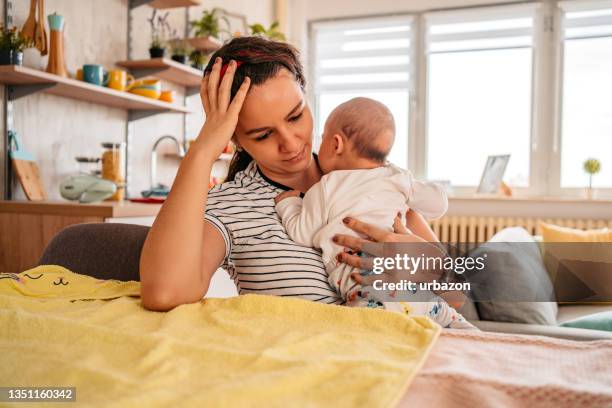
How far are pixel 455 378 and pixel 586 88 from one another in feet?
15.5

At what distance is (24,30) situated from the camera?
230 cm

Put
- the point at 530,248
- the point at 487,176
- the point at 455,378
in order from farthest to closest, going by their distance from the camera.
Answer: the point at 487,176, the point at 530,248, the point at 455,378

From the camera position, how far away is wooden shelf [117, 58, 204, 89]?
3043mm

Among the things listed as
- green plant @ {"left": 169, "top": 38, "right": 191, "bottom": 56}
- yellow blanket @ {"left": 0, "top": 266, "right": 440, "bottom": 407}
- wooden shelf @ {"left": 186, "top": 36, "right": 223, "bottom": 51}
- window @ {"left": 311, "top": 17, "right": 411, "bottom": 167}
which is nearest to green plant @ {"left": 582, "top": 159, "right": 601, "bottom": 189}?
window @ {"left": 311, "top": 17, "right": 411, "bottom": 167}

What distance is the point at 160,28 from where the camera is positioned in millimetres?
3445

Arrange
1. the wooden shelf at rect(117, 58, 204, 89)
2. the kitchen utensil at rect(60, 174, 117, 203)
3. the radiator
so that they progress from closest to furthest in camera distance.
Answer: the kitchen utensil at rect(60, 174, 117, 203), the wooden shelf at rect(117, 58, 204, 89), the radiator

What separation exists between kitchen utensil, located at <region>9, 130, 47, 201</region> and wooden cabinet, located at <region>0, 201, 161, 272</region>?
0.50 ft

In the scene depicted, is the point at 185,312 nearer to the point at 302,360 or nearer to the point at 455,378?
the point at 302,360

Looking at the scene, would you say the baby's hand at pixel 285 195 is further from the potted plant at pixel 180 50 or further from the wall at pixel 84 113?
the potted plant at pixel 180 50

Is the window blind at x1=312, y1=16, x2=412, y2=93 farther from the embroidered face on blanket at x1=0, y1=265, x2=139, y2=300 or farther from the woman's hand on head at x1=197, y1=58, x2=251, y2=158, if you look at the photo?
the embroidered face on blanket at x1=0, y1=265, x2=139, y2=300

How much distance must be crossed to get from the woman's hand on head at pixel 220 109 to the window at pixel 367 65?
4.00m

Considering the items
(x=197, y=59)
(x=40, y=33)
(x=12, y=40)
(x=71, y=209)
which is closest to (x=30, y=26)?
(x=40, y=33)

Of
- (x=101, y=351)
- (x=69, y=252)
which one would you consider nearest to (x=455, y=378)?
(x=101, y=351)

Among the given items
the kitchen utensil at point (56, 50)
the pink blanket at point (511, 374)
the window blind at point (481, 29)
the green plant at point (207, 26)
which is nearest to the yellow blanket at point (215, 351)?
the pink blanket at point (511, 374)
